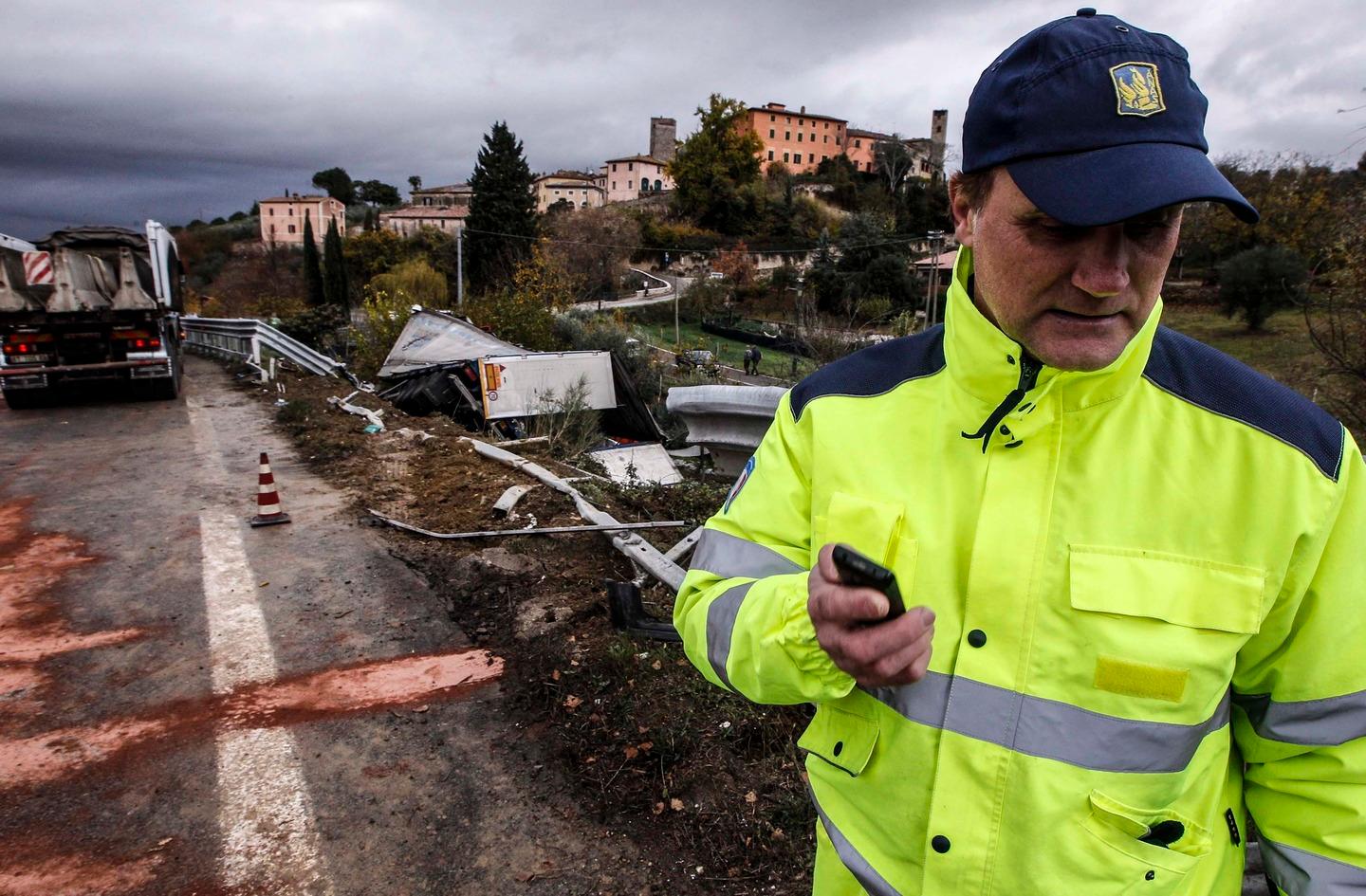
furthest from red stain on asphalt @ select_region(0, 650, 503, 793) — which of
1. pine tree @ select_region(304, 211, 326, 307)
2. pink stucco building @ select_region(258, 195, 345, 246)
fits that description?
pink stucco building @ select_region(258, 195, 345, 246)

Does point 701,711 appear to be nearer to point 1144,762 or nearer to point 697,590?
point 697,590

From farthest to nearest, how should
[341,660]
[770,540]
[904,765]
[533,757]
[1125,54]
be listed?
[341,660]
[533,757]
[770,540]
[904,765]
[1125,54]

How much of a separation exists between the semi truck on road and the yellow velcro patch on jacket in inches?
579

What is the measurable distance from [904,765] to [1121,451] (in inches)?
25.6

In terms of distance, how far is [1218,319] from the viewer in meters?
33.4

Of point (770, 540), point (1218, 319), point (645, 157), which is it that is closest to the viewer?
point (770, 540)

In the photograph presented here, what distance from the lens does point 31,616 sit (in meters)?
4.93

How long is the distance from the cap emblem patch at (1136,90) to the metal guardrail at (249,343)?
50.9ft

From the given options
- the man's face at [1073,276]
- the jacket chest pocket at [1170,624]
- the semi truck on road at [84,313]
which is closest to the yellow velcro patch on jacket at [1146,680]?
the jacket chest pocket at [1170,624]

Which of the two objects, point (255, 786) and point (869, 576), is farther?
point (255, 786)

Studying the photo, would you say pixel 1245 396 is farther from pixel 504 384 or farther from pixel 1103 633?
pixel 504 384

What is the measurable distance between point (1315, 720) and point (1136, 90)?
3.45 ft

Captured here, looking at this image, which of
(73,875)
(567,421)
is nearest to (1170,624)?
(73,875)

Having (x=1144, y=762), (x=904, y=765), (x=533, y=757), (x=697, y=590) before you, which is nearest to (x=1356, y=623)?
(x=1144, y=762)
